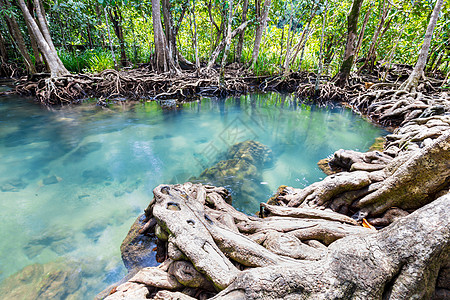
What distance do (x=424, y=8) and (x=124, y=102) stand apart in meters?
13.0

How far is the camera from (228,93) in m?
12.0

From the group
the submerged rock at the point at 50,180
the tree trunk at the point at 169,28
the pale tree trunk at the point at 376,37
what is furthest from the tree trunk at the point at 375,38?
the submerged rock at the point at 50,180

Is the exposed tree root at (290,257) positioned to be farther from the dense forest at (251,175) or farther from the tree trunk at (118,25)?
the tree trunk at (118,25)

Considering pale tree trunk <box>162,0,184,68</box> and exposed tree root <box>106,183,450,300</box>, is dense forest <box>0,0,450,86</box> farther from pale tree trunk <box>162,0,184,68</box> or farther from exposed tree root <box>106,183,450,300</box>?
exposed tree root <box>106,183,450,300</box>

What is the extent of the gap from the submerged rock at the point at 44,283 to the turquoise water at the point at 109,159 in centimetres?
9

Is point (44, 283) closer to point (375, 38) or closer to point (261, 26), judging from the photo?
point (261, 26)

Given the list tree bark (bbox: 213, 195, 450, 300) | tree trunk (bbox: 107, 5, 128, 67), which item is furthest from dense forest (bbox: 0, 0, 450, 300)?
tree trunk (bbox: 107, 5, 128, 67)

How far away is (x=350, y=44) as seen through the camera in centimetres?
954

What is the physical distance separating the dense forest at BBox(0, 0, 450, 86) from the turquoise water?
3.15 m

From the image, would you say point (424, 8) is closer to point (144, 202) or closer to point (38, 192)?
point (144, 202)

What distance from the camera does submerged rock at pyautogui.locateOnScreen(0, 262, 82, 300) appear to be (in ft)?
6.77

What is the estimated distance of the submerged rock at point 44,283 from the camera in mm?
2064

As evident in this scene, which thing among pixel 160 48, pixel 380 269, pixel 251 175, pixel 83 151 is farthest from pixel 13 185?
pixel 160 48

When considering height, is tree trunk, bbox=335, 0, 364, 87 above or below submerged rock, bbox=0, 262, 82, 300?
above
